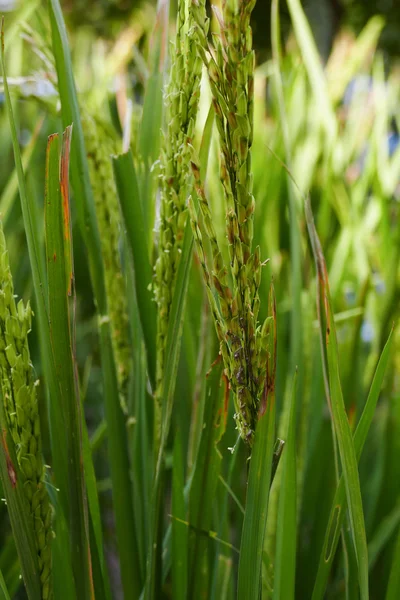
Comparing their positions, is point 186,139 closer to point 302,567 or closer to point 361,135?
point 302,567

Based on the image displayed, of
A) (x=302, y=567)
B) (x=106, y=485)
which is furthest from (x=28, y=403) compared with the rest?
(x=106, y=485)

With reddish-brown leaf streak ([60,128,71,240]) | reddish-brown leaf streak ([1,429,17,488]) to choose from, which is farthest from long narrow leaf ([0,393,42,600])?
reddish-brown leaf streak ([60,128,71,240])

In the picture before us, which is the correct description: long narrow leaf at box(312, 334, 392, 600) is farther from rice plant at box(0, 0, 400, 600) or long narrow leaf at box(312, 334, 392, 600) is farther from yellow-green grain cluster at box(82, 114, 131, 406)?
yellow-green grain cluster at box(82, 114, 131, 406)

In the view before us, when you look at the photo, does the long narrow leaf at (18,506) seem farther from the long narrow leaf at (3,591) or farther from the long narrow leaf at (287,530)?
the long narrow leaf at (287,530)

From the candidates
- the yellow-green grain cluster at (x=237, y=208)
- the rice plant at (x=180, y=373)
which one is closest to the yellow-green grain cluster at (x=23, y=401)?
the rice plant at (x=180, y=373)

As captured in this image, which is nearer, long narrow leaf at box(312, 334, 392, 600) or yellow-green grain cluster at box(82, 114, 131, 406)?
long narrow leaf at box(312, 334, 392, 600)
